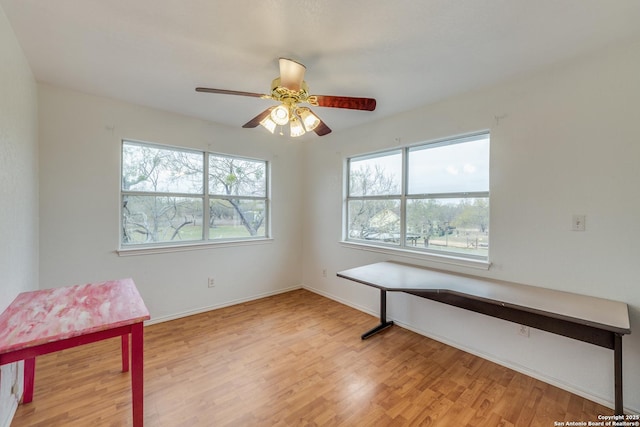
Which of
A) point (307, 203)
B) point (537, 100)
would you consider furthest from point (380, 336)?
point (537, 100)

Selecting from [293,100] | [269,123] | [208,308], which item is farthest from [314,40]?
[208,308]

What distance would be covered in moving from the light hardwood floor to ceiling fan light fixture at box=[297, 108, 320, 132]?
2.02 metres

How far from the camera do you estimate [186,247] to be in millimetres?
3229

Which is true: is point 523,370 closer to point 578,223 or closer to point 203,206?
point 578,223

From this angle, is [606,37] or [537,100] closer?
[606,37]

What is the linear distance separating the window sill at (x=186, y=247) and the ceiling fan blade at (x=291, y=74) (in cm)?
238

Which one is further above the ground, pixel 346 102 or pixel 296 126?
pixel 346 102

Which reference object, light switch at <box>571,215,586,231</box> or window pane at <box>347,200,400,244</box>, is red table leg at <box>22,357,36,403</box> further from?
light switch at <box>571,215,586,231</box>

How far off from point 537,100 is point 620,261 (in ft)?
4.34

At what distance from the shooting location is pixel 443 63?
2.00 meters

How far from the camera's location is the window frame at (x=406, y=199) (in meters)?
2.53

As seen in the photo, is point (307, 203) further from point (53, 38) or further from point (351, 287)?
point (53, 38)

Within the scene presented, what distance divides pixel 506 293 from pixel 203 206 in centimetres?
336

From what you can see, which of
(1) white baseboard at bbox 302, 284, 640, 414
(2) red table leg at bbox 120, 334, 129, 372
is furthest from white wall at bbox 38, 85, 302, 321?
(1) white baseboard at bbox 302, 284, 640, 414
